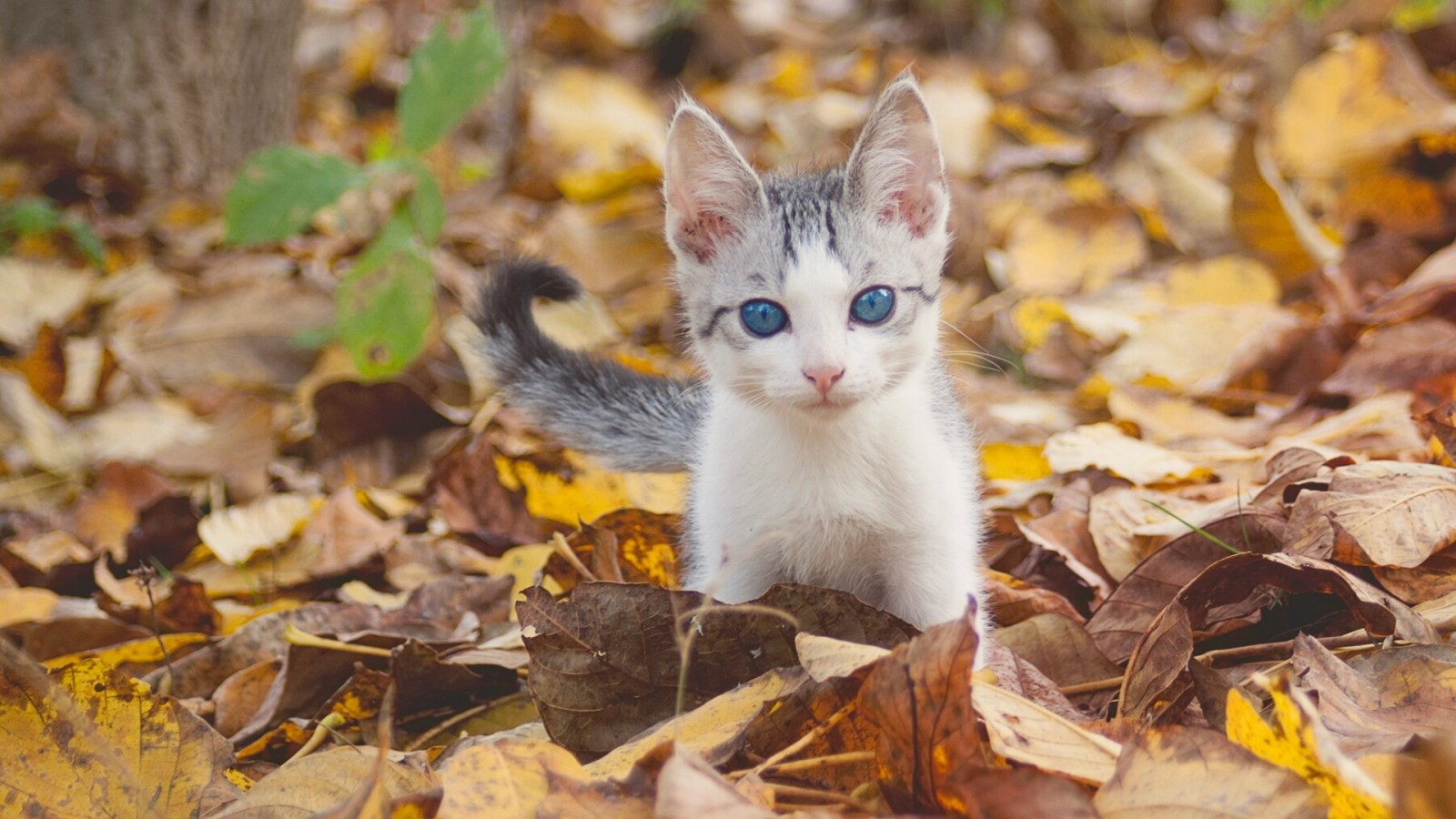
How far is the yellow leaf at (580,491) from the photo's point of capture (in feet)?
10.4

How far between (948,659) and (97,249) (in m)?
4.23

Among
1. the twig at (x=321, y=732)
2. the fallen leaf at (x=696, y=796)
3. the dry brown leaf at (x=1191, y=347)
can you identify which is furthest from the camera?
the dry brown leaf at (x=1191, y=347)

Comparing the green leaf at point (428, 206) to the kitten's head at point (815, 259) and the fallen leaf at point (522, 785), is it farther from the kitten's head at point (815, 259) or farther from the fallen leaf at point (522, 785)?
the fallen leaf at point (522, 785)

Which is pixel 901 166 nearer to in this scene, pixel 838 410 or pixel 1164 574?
pixel 838 410

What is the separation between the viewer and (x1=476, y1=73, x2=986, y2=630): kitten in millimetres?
2330

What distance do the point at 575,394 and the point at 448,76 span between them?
1.28 m

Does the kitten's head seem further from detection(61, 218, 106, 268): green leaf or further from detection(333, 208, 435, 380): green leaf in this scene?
detection(61, 218, 106, 268): green leaf

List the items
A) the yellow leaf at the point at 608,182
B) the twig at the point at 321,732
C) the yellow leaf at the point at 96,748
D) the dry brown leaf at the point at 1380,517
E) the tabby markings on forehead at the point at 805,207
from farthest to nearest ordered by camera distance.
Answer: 1. the yellow leaf at the point at 608,182
2. the tabby markings on forehead at the point at 805,207
3. the twig at the point at 321,732
4. the dry brown leaf at the point at 1380,517
5. the yellow leaf at the point at 96,748

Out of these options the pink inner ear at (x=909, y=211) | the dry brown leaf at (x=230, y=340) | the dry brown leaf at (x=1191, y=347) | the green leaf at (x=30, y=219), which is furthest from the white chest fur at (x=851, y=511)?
the green leaf at (x=30, y=219)

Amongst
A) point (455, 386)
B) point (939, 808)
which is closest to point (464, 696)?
point (939, 808)

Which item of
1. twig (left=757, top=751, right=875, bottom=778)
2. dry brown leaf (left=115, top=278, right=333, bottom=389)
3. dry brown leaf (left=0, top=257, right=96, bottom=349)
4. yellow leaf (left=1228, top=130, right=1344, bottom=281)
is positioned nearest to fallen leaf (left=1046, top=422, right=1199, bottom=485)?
twig (left=757, top=751, right=875, bottom=778)

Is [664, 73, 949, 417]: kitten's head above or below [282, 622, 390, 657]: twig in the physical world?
above

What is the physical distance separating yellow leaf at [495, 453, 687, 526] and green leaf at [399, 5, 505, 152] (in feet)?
3.74

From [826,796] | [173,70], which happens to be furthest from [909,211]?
[173,70]
